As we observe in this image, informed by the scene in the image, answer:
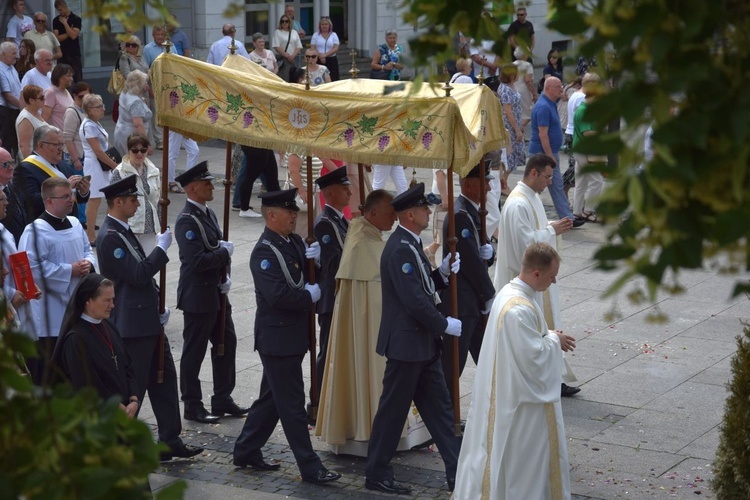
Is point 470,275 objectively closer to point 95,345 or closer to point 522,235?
point 522,235

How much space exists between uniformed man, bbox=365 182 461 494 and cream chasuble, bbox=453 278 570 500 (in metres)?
0.76

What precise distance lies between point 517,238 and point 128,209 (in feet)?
9.95

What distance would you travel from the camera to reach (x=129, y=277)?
7.88 metres

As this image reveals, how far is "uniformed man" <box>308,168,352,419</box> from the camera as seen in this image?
874cm

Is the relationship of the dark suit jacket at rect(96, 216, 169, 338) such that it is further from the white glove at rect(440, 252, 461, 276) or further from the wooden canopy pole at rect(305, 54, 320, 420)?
the white glove at rect(440, 252, 461, 276)

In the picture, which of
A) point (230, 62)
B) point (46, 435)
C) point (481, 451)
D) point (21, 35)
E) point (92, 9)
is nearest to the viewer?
point (46, 435)

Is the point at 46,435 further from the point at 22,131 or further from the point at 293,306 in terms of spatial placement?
the point at 22,131

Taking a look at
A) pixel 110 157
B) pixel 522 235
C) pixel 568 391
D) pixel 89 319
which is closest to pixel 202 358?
pixel 89 319

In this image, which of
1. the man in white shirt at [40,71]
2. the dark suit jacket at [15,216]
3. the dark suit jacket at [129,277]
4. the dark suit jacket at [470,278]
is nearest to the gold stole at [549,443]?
the dark suit jacket at [470,278]

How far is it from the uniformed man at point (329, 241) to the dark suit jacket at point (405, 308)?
47.1 inches

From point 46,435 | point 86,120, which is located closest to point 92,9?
point 46,435

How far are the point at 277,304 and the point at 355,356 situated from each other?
0.85 meters

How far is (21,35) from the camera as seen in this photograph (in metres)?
18.6

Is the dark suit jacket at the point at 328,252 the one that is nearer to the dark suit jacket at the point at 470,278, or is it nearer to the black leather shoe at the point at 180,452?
the dark suit jacket at the point at 470,278
